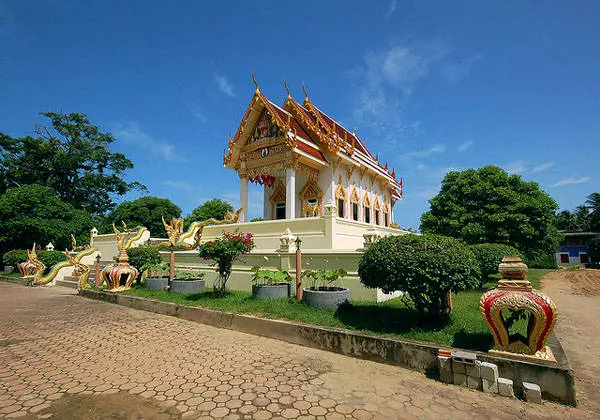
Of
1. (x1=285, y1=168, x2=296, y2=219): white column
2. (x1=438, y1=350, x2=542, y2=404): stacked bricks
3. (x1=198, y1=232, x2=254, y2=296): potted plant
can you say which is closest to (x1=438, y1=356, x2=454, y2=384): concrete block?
(x1=438, y1=350, x2=542, y2=404): stacked bricks

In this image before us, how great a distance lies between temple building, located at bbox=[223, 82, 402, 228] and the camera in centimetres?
1419

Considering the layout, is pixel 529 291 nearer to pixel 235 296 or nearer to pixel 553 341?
pixel 553 341

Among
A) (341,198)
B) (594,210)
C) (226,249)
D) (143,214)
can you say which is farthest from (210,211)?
(594,210)

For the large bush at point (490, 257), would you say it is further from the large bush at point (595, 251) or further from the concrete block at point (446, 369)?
the large bush at point (595, 251)

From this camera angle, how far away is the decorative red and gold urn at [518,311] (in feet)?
11.3

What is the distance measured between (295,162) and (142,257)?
703cm

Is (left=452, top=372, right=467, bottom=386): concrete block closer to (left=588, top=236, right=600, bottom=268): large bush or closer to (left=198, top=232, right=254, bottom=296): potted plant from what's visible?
(left=198, top=232, right=254, bottom=296): potted plant

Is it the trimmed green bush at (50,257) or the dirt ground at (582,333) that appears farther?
the trimmed green bush at (50,257)

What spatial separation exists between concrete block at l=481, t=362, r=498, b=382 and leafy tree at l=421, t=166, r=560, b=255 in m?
16.8

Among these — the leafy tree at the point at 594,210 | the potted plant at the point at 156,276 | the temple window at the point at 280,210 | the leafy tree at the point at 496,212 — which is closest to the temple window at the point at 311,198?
the temple window at the point at 280,210

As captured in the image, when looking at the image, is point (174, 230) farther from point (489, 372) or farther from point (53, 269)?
point (489, 372)

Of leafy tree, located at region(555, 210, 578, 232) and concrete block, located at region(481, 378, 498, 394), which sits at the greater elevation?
leafy tree, located at region(555, 210, 578, 232)

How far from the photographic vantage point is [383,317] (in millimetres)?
5492

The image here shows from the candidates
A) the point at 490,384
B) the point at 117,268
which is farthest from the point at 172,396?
the point at 117,268
